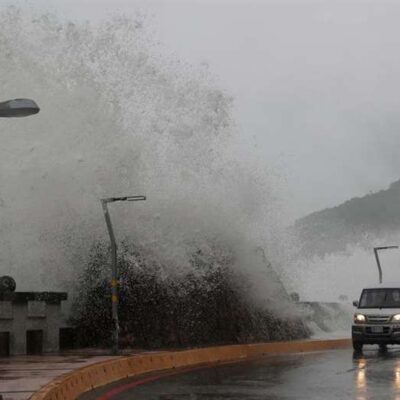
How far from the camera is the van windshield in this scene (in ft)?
86.7

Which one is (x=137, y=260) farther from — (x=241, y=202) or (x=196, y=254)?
(x=241, y=202)

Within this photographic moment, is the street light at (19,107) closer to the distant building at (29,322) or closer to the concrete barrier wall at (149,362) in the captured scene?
the concrete barrier wall at (149,362)

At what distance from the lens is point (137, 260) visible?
27.5m

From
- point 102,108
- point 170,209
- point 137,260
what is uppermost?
point 102,108

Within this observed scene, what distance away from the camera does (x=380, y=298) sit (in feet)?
87.8

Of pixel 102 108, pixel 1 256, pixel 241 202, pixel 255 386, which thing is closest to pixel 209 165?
pixel 241 202

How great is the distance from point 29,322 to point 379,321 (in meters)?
10.2

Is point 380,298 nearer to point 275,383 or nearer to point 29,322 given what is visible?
point 29,322

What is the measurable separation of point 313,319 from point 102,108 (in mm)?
15618

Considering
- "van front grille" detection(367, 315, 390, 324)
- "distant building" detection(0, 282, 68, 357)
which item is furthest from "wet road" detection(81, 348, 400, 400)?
Answer: "distant building" detection(0, 282, 68, 357)

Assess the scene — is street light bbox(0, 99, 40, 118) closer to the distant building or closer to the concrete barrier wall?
the concrete barrier wall

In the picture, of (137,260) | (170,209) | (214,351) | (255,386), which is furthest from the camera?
(170,209)

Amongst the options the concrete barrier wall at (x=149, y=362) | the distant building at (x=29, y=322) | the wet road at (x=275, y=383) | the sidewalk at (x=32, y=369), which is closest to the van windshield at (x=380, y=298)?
the concrete barrier wall at (x=149, y=362)

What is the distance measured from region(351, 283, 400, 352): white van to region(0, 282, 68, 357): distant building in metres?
8.82
